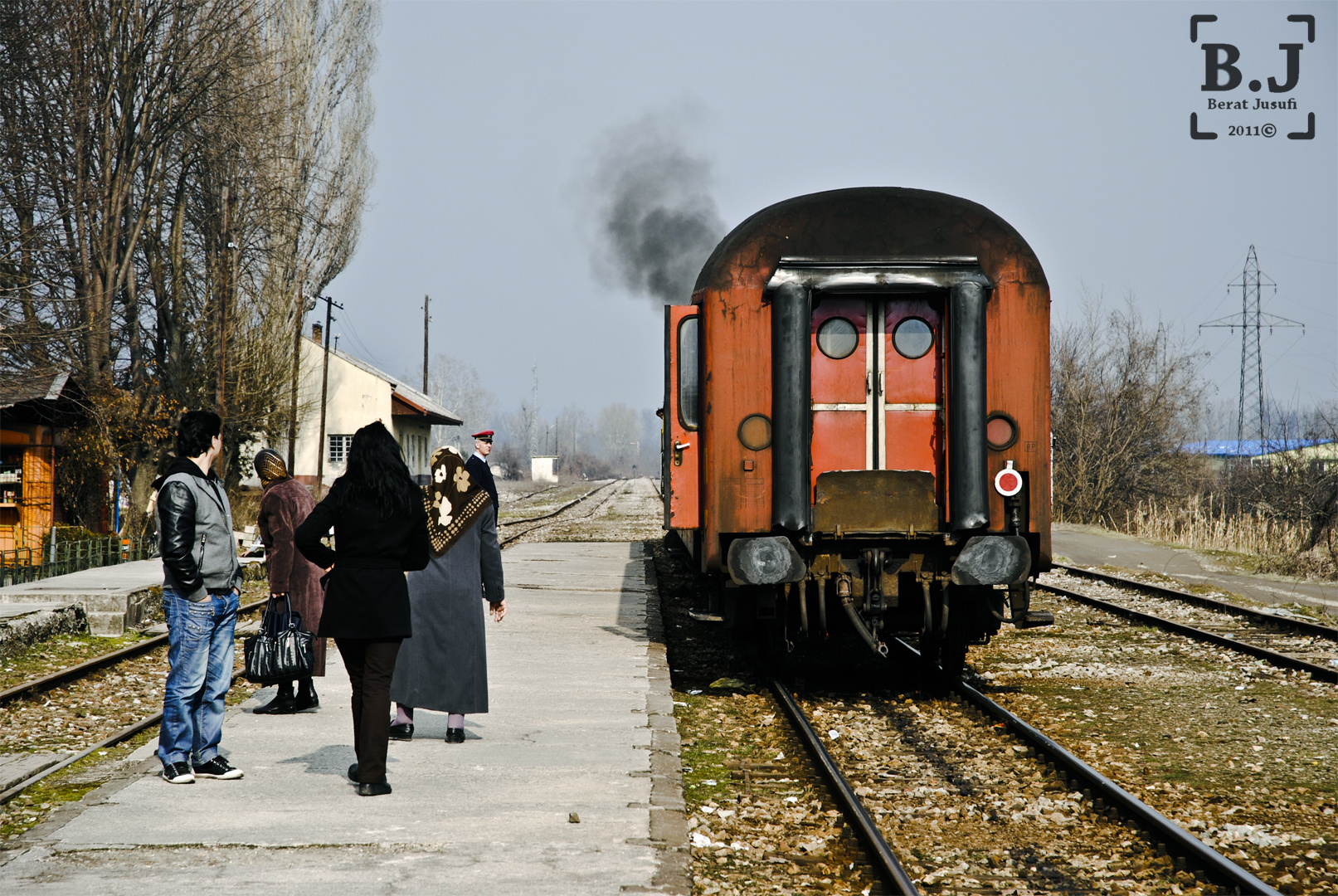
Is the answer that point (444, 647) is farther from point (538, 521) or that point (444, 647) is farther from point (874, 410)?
point (538, 521)

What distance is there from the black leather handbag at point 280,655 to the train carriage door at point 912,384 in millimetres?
3995

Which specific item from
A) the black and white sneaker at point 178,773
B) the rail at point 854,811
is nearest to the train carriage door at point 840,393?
the rail at point 854,811

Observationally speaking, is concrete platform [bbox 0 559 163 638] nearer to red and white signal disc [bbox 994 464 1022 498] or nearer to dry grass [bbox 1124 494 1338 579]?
red and white signal disc [bbox 994 464 1022 498]

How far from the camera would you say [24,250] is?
20.5 meters

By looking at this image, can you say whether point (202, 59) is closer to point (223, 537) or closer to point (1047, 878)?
point (223, 537)

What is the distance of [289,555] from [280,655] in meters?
0.72

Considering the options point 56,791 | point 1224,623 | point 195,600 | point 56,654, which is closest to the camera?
point 195,600

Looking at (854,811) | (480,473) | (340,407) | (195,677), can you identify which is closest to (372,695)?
(195,677)

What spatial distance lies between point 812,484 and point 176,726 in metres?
4.33

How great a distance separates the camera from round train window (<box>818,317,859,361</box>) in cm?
837

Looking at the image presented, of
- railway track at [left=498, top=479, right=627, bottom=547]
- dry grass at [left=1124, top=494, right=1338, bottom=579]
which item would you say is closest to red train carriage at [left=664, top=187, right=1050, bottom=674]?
dry grass at [left=1124, top=494, right=1338, bottom=579]

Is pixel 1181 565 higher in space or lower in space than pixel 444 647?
lower

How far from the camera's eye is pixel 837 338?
8.38 metres

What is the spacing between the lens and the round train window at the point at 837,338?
8367 millimetres
